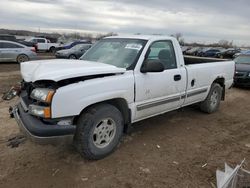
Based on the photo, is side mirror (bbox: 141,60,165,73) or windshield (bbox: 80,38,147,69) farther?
windshield (bbox: 80,38,147,69)

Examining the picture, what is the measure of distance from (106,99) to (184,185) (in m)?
Answer: 1.55

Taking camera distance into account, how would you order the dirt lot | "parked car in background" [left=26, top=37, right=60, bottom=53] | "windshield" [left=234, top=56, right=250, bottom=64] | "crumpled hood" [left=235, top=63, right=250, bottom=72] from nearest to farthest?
the dirt lot → "crumpled hood" [left=235, top=63, right=250, bottom=72] → "windshield" [left=234, top=56, right=250, bottom=64] → "parked car in background" [left=26, top=37, right=60, bottom=53]

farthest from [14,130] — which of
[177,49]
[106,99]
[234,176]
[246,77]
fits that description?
[246,77]

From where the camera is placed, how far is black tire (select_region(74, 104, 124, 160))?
11.7 ft

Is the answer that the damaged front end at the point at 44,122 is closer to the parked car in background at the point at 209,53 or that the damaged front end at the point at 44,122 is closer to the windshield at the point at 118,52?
the windshield at the point at 118,52

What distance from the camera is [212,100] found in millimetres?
6559

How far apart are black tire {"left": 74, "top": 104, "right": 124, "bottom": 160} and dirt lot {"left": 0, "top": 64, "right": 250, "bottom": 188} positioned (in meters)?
0.17

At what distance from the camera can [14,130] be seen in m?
4.98

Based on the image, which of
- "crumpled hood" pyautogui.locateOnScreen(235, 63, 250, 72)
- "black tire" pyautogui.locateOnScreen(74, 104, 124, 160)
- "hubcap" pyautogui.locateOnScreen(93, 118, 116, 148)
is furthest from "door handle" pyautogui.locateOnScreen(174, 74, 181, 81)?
"crumpled hood" pyautogui.locateOnScreen(235, 63, 250, 72)

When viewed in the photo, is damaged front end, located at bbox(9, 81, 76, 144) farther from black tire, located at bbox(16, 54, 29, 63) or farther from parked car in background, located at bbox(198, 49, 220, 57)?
parked car in background, located at bbox(198, 49, 220, 57)

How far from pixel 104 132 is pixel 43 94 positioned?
111 cm

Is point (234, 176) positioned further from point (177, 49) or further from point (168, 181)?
point (177, 49)

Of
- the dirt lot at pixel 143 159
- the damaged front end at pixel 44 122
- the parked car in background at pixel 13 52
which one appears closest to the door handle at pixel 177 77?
the dirt lot at pixel 143 159

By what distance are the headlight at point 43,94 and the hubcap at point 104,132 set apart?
0.84 meters
